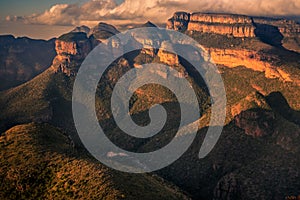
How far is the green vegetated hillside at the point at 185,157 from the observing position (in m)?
65.5

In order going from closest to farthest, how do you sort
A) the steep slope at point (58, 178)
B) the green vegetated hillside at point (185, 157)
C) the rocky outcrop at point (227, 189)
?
the steep slope at point (58, 178), the green vegetated hillside at point (185, 157), the rocky outcrop at point (227, 189)

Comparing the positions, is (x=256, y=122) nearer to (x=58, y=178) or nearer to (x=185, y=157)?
(x=185, y=157)

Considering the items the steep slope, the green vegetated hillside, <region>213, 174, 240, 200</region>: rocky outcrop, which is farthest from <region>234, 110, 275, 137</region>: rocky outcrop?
the steep slope

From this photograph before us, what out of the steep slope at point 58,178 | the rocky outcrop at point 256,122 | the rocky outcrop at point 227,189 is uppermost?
the steep slope at point 58,178

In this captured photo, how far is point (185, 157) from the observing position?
14788 centimetres

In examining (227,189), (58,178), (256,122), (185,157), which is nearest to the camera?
(58,178)

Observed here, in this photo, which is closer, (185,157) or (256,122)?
(256,122)

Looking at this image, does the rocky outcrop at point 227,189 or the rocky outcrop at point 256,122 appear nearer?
the rocky outcrop at point 227,189

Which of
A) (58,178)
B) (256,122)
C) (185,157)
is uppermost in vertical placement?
(58,178)

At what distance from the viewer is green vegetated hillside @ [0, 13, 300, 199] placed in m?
65.5

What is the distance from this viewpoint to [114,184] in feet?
208

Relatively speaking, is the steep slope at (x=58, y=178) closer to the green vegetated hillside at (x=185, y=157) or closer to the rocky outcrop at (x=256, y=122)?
the green vegetated hillside at (x=185, y=157)

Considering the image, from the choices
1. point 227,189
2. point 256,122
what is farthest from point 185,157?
point 227,189

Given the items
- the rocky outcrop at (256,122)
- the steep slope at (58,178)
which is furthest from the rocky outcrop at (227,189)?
the steep slope at (58,178)
